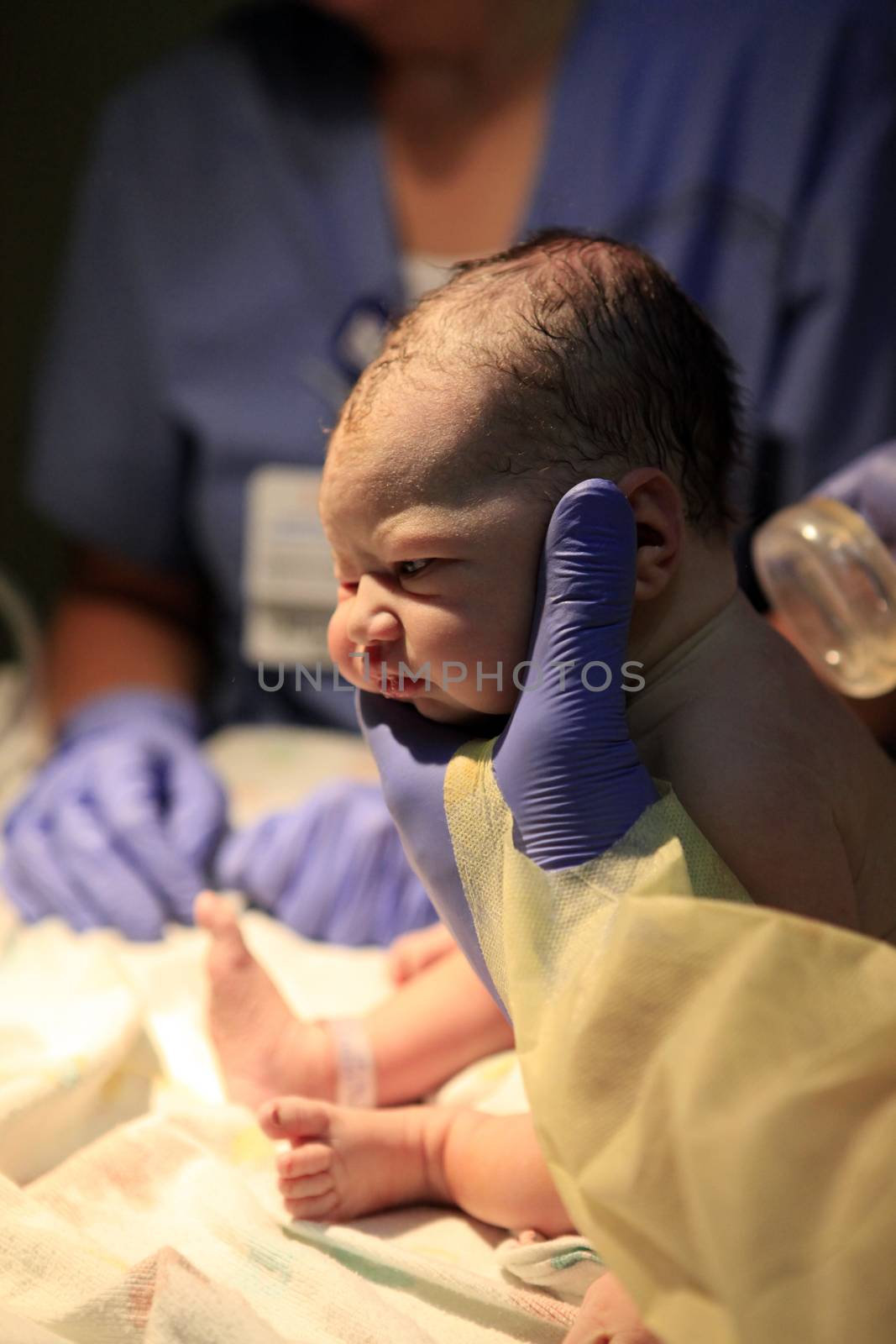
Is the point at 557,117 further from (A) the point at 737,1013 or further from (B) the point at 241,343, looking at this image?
(A) the point at 737,1013

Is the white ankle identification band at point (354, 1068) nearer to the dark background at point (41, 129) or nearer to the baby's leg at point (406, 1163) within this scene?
the baby's leg at point (406, 1163)

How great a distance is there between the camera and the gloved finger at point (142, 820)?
103cm

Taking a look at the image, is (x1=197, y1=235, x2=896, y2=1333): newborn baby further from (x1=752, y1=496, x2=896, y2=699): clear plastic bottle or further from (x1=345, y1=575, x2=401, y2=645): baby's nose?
(x1=752, y1=496, x2=896, y2=699): clear plastic bottle

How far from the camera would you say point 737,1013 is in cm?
50

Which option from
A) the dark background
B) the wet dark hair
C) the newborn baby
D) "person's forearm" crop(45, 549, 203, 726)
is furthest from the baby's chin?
the dark background

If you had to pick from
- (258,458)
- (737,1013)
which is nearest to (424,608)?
(737,1013)

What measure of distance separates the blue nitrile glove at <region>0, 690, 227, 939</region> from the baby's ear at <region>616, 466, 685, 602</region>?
1.78ft

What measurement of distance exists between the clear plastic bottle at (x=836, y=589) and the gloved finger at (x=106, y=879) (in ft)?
1.71

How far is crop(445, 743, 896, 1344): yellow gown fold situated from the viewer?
0.47m

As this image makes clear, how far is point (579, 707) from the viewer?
559 mm

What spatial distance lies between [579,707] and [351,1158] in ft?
0.93

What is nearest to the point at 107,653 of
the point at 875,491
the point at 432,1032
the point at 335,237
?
the point at 335,237

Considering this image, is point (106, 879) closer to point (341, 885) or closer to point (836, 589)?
point (341, 885)

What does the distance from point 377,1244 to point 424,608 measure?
31 cm
